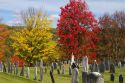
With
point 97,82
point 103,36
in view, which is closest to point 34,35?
point 103,36

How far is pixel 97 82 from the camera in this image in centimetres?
881

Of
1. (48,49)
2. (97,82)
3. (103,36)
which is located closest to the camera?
(97,82)

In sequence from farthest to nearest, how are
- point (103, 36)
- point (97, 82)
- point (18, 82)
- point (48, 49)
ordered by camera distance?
point (103, 36), point (48, 49), point (18, 82), point (97, 82)

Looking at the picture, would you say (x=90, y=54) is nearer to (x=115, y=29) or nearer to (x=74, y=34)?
(x=74, y=34)

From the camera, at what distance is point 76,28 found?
176 ft

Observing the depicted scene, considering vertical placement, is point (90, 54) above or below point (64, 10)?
below

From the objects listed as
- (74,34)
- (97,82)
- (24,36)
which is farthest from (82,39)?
(97,82)

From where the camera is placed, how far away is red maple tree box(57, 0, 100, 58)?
174ft

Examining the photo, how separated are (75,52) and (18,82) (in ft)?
95.3

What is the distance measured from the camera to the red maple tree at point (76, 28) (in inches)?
2090

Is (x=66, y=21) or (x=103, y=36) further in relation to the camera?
(x=103, y=36)

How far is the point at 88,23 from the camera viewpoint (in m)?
55.3

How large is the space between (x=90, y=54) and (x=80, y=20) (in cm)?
661

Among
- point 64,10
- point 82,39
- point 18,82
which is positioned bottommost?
point 18,82
